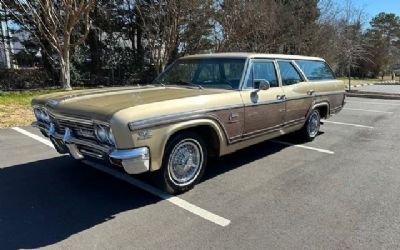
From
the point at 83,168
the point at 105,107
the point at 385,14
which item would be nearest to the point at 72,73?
the point at 83,168

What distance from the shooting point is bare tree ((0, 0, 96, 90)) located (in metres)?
12.5

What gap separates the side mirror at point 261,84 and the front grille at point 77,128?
238cm

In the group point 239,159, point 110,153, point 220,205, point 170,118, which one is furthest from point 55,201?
point 239,159

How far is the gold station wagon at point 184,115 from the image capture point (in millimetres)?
3727

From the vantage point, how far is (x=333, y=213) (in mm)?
3922

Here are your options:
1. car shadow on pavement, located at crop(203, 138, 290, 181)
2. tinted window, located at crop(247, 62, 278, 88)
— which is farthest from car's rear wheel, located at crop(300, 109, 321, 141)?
tinted window, located at crop(247, 62, 278, 88)

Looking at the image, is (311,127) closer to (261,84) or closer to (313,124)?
(313,124)

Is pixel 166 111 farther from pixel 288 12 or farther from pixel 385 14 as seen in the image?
pixel 385 14

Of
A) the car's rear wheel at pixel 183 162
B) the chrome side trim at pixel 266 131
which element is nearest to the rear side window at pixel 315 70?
the chrome side trim at pixel 266 131

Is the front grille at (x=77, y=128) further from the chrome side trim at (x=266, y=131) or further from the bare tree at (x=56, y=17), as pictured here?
the bare tree at (x=56, y=17)

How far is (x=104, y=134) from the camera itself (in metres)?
3.75

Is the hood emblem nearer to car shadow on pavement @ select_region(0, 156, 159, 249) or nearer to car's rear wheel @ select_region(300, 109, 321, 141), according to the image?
car shadow on pavement @ select_region(0, 156, 159, 249)

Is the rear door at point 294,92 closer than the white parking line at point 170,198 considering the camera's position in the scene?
No

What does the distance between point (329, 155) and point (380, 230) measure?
8.86 ft
